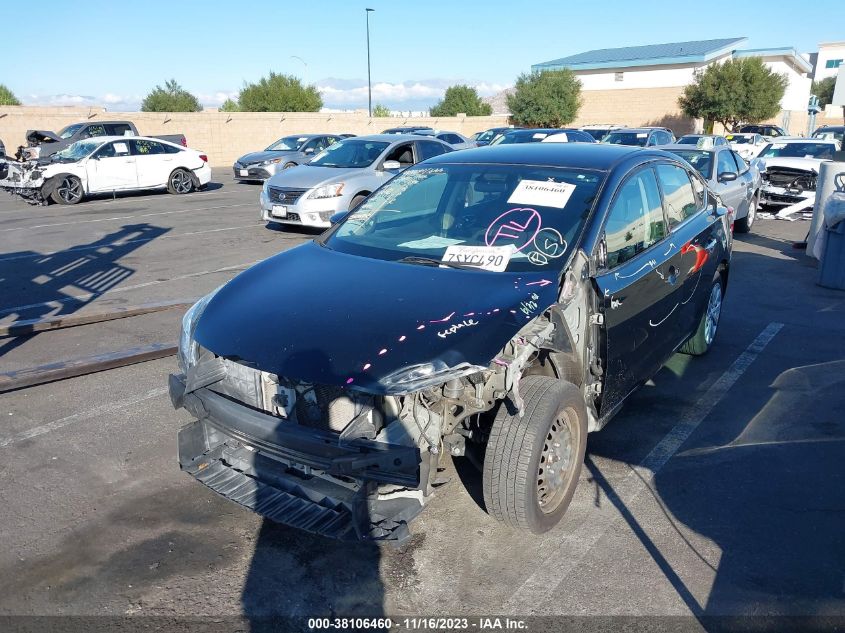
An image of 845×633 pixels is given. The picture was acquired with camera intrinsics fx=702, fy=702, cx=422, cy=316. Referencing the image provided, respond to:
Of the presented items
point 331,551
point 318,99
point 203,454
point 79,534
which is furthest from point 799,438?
point 318,99

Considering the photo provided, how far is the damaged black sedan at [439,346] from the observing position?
304cm

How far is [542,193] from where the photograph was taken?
4.24 metres

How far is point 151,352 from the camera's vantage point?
6.03 meters

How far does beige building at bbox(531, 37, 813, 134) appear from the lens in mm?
57125

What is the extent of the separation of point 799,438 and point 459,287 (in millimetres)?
2707

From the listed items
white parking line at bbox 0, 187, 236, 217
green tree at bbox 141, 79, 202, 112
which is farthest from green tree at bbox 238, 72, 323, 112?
white parking line at bbox 0, 187, 236, 217

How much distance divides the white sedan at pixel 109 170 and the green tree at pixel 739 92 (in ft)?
139

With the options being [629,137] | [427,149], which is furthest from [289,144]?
[427,149]

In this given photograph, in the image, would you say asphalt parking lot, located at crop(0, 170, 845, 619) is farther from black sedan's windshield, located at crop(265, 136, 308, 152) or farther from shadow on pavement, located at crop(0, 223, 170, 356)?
black sedan's windshield, located at crop(265, 136, 308, 152)

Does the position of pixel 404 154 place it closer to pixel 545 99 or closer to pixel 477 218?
pixel 477 218

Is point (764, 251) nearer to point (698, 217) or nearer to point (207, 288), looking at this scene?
point (698, 217)

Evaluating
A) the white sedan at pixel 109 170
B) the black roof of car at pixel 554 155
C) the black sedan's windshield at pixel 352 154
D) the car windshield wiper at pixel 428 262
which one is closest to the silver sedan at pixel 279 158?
the white sedan at pixel 109 170

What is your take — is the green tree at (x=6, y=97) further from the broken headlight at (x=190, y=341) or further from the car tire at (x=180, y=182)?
the broken headlight at (x=190, y=341)

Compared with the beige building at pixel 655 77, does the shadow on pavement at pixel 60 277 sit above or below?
below
